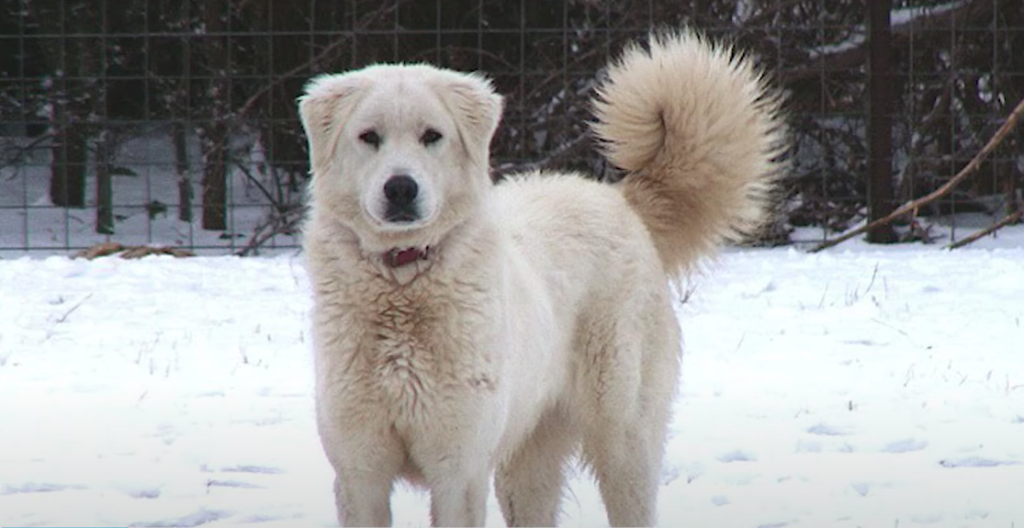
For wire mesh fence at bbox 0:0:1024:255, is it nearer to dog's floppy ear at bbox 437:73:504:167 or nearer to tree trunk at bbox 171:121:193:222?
tree trunk at bbox 171:121:193:222

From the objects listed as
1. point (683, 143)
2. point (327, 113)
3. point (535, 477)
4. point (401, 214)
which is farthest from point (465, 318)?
point (683, 143)

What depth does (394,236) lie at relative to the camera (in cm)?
332

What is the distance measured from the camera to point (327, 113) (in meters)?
3.40

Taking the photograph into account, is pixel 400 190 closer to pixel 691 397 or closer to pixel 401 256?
pixel 401 256

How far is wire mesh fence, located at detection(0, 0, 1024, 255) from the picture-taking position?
8688mm

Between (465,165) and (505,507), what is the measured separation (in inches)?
45.4

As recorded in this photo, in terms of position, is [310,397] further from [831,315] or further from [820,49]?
[820,49]

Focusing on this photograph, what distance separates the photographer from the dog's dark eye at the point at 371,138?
3305 mm

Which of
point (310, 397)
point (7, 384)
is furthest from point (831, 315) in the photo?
point (7, 384)

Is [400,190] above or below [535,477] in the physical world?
above

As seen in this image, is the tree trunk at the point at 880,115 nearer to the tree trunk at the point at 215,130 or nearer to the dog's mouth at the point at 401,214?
the tree trunk at the point at 215,130

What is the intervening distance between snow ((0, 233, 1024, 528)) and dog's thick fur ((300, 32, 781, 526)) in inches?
13.8

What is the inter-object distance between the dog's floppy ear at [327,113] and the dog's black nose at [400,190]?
0.73 ft

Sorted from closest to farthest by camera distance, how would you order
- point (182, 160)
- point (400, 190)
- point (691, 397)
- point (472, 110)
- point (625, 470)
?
point (400, 190)
point (472, 110)
point (625, 470)
point (691, 397)
point (182, 160)
